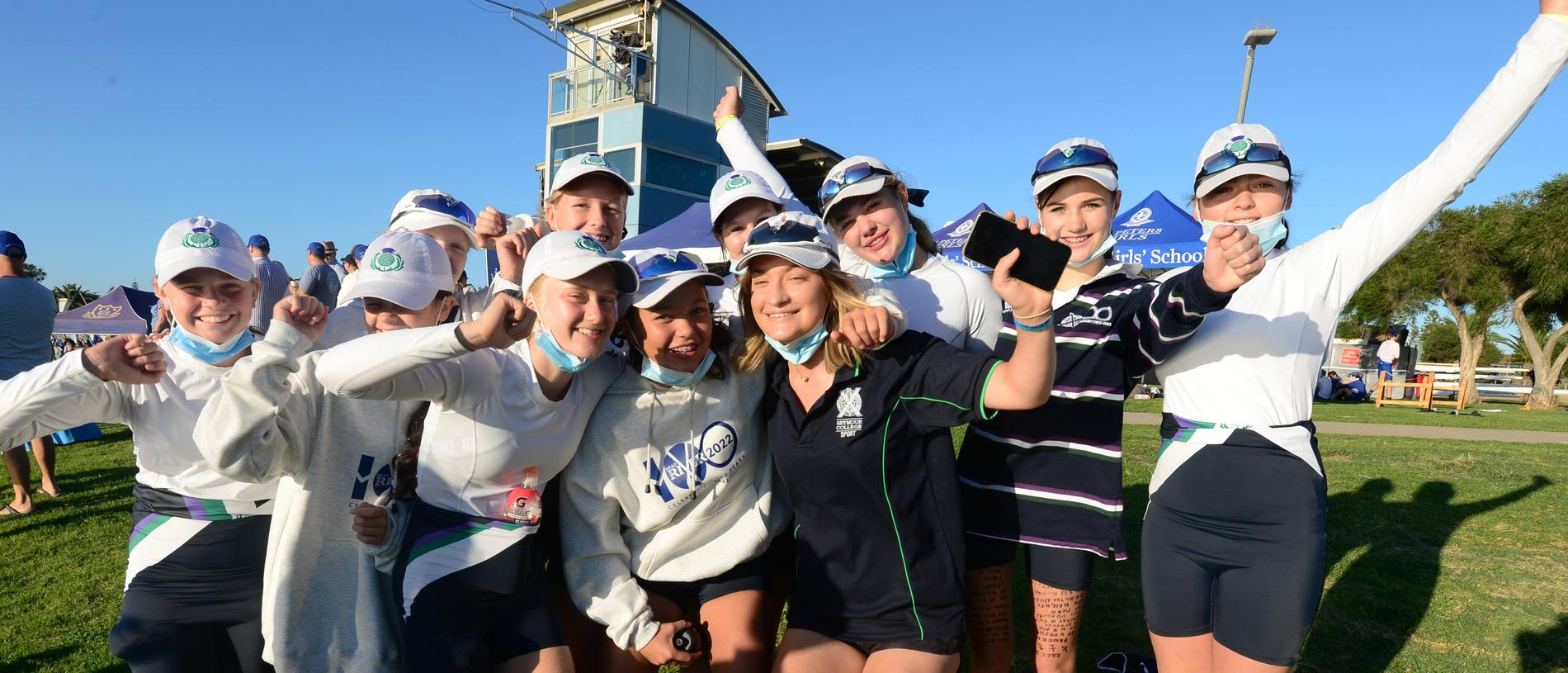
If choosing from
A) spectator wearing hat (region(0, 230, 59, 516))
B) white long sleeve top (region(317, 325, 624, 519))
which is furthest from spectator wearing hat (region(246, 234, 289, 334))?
white long sleeve top (region(317, 325, 624, 519))

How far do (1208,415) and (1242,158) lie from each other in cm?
85

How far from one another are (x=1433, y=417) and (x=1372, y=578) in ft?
52.4

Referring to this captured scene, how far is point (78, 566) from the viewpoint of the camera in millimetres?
Result: 5699

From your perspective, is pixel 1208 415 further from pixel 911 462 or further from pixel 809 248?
pixel 809 248

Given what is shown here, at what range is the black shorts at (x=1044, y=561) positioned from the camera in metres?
2.87

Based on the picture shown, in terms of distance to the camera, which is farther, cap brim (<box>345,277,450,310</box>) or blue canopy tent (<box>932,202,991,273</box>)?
blue canopy tent (<box>932,202,991,273</box>)

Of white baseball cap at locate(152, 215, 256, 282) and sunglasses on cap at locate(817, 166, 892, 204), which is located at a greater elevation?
sunglasses on cap at locate(817, 166, 892, 204)

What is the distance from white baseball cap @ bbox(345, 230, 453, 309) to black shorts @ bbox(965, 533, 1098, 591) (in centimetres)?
220

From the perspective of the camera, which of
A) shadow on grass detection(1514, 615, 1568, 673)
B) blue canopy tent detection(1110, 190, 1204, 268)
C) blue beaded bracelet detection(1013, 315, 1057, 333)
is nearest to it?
blue beaded bracelet detection(1013, 315, 1057, 333)

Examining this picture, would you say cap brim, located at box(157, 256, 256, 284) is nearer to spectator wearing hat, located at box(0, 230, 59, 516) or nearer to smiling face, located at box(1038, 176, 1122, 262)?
smiling face, located at box(1038, 176, 1122, 262)

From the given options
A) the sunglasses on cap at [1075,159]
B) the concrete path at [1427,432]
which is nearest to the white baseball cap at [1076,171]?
the sunglasses on cap at [1075,159]

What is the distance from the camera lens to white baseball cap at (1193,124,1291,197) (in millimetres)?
2537

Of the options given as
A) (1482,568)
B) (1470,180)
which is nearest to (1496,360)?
(1482,568)

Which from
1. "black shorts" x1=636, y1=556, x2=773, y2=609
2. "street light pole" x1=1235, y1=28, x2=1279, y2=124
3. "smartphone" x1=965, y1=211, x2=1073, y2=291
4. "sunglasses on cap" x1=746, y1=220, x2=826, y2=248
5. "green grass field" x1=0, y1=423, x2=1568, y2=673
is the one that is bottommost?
"green grass field" x1=0, y1=423, x2=1568, y2=673
